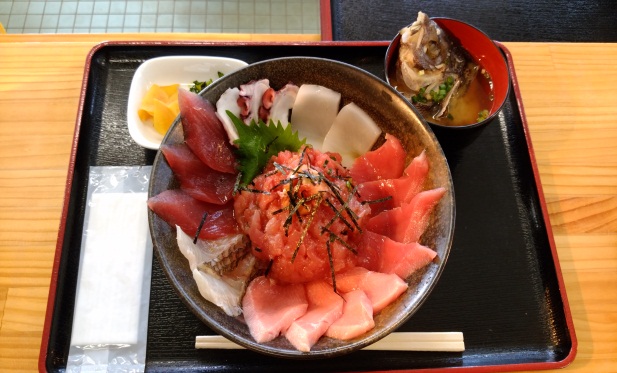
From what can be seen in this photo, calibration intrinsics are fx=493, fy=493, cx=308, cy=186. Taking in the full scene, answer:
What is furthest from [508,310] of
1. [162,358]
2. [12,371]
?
[12,371]

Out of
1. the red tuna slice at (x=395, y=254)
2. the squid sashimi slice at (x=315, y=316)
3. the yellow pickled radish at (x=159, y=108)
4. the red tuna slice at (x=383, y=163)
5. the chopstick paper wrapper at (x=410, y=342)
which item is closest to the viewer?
the squid sashimi slice at (x=315, y=316)

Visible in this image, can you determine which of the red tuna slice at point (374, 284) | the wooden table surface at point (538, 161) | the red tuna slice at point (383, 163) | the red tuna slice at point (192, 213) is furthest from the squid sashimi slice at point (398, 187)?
the wooden table surface at point (538, 161)

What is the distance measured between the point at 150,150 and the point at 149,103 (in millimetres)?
198

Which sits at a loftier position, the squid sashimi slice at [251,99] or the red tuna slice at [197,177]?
the squid sashimi slice at [251,99]

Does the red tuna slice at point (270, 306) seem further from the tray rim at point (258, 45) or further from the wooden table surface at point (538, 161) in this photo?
the wooden table surface at point (538, 161)

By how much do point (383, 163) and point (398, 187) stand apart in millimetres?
106

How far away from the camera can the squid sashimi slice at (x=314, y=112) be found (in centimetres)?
178

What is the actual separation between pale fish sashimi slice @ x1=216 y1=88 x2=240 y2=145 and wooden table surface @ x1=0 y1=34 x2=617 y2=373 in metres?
0.77

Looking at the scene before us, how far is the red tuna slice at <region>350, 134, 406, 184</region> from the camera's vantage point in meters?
1.72

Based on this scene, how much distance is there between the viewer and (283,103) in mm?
1788

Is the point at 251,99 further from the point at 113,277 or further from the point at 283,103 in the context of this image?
the point at 113,277

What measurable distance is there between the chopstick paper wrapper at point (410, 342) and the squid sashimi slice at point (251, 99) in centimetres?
76

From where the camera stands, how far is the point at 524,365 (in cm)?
169

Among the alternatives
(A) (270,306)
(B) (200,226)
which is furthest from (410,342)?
(B) (200,226)
